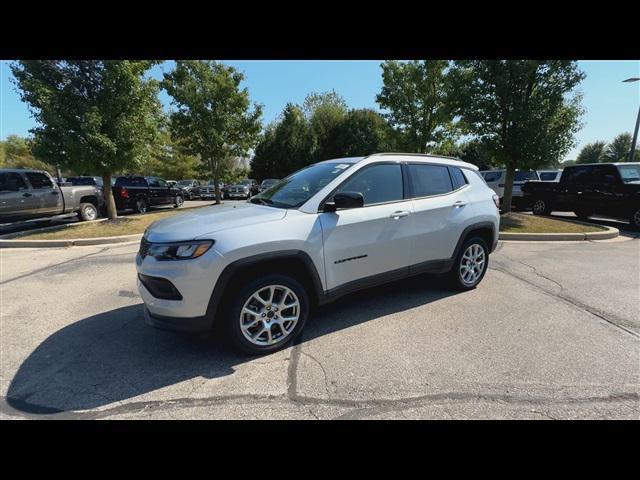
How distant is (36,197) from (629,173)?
58.5ft

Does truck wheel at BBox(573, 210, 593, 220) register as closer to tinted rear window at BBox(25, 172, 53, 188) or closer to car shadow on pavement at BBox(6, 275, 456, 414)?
car shadow on pavement at BBox(6, 275, 456, 414)

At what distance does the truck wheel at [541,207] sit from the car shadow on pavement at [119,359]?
35.6 feet

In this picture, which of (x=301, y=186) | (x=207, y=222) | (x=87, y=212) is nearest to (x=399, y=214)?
(x=301, y=186)

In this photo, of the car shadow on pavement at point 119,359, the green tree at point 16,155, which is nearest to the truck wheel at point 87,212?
the car shadow on pavement at point 119,359

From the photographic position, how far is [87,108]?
9156 mm

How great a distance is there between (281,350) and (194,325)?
0.86m

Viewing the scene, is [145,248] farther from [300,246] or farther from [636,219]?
[636,219]

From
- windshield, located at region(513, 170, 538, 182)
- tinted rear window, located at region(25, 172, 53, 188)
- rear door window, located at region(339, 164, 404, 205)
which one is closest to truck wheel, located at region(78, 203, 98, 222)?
tinted rear window, located at region(25, 172, 53, 188)

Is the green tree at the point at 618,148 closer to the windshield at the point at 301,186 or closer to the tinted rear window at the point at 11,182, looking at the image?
the windshield at the point at 301,186

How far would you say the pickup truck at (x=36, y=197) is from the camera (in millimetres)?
9453

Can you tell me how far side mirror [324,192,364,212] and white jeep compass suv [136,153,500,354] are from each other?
0.03 feet
